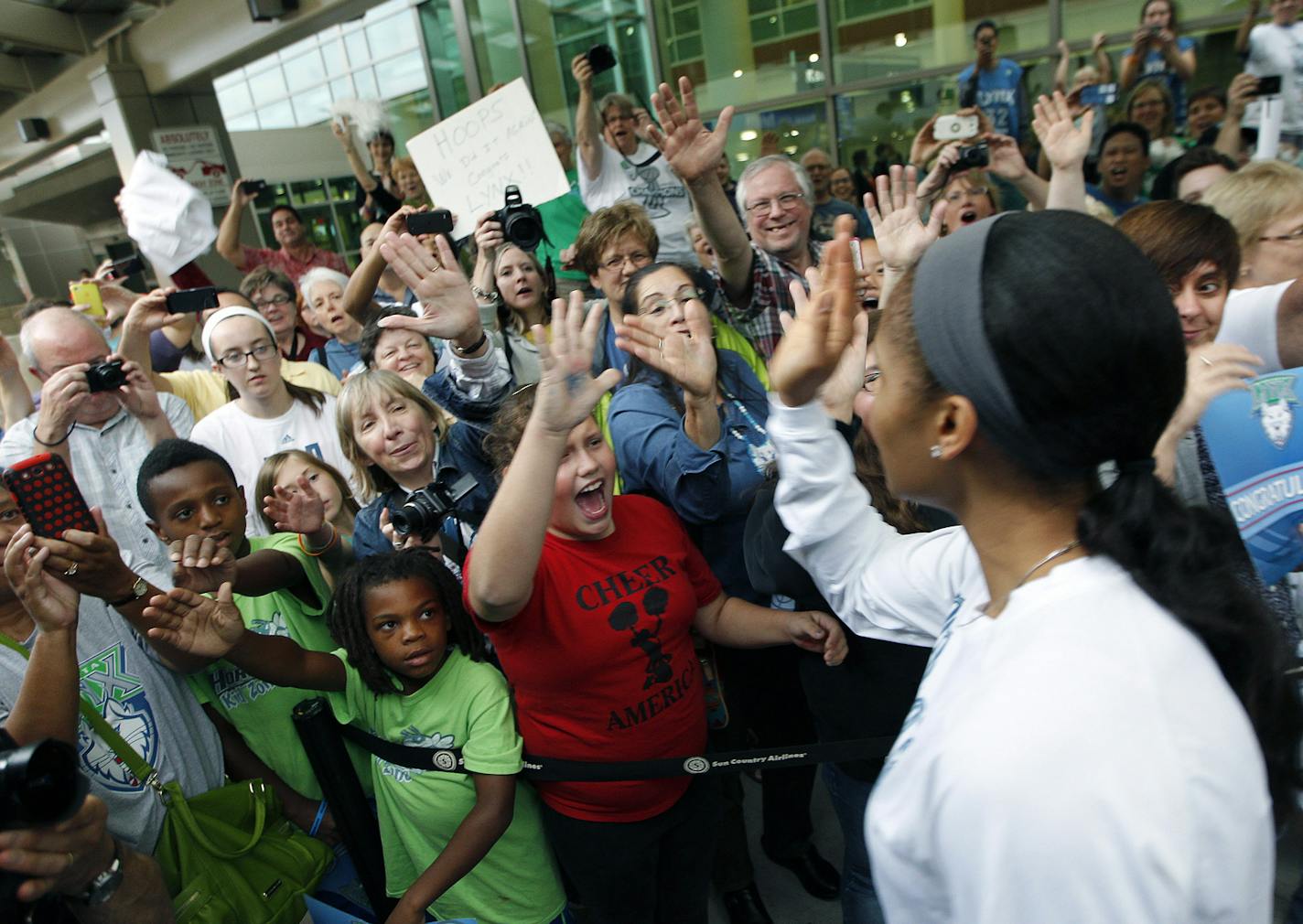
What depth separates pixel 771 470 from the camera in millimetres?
1854

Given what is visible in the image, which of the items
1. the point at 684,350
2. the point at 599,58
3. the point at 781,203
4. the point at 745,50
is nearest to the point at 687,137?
the point at 781,203

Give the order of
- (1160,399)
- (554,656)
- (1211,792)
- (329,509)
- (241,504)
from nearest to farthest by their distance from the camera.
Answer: (1211,792)
(1160,399)
(554,656)
(241,504)
(329,509)

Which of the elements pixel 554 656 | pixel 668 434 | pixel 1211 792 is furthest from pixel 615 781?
pixel 1211 792

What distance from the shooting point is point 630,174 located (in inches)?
169

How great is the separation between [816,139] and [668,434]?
563cm

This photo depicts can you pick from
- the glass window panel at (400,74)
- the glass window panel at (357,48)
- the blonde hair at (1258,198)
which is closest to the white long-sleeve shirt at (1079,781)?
the blonde hair at (1258,198)

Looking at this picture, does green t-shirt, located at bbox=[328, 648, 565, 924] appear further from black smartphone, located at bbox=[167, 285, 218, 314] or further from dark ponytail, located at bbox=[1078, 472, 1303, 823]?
black smartphone, located at bbox=[167, 285, 218, 314]

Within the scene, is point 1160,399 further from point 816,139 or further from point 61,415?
point 816,139

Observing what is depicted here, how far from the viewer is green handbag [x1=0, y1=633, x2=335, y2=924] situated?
1458 mm

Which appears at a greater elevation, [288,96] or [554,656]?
[288,96]

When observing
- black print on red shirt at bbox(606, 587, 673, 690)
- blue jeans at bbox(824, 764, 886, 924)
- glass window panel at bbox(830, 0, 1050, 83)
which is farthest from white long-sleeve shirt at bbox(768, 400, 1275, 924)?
glass window panel at bbox(830, 0, 1050, 83)

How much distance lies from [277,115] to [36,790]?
17485mm

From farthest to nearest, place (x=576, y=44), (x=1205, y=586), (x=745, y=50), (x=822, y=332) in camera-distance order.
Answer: (x=576, y=44), (x=745, y=50), (x=822, y=332), (x=1205, y=586)

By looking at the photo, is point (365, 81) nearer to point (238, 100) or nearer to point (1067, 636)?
point (238, 100)
